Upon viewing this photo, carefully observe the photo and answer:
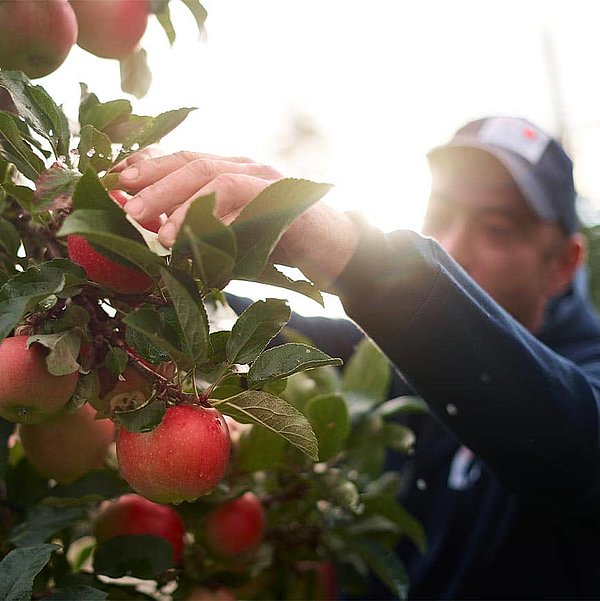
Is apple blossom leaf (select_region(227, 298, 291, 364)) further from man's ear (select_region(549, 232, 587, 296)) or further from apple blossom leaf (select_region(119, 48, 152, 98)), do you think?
man's ear (select_region(549, 232, 587, 296))

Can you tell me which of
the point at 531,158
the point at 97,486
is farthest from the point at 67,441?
the point at 531,158

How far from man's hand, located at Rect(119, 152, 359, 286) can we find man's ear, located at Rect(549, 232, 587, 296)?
131cm

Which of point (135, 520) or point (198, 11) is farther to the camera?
point (135, 520)

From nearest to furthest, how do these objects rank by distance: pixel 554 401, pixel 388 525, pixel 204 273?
1. pixel 204 273
2. pixel 554 401
3. pixel 388 525

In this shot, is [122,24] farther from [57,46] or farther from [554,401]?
[554,401]

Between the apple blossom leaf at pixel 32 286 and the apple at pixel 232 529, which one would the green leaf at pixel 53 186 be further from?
the apple at pixel 232 529

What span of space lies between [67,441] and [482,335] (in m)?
0.47

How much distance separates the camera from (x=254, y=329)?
560 mm

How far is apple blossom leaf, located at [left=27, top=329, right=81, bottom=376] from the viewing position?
0.52 metres

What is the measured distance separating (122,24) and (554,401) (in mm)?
672

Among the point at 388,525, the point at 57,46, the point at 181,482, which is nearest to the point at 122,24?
the point at 57,46

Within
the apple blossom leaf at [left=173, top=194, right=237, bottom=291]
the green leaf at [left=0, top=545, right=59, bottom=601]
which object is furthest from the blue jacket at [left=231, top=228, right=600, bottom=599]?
the green leaf at [left=0, top=545, right=59, bottom=601]

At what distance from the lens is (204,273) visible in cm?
51

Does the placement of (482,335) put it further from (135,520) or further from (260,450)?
(135,520)
